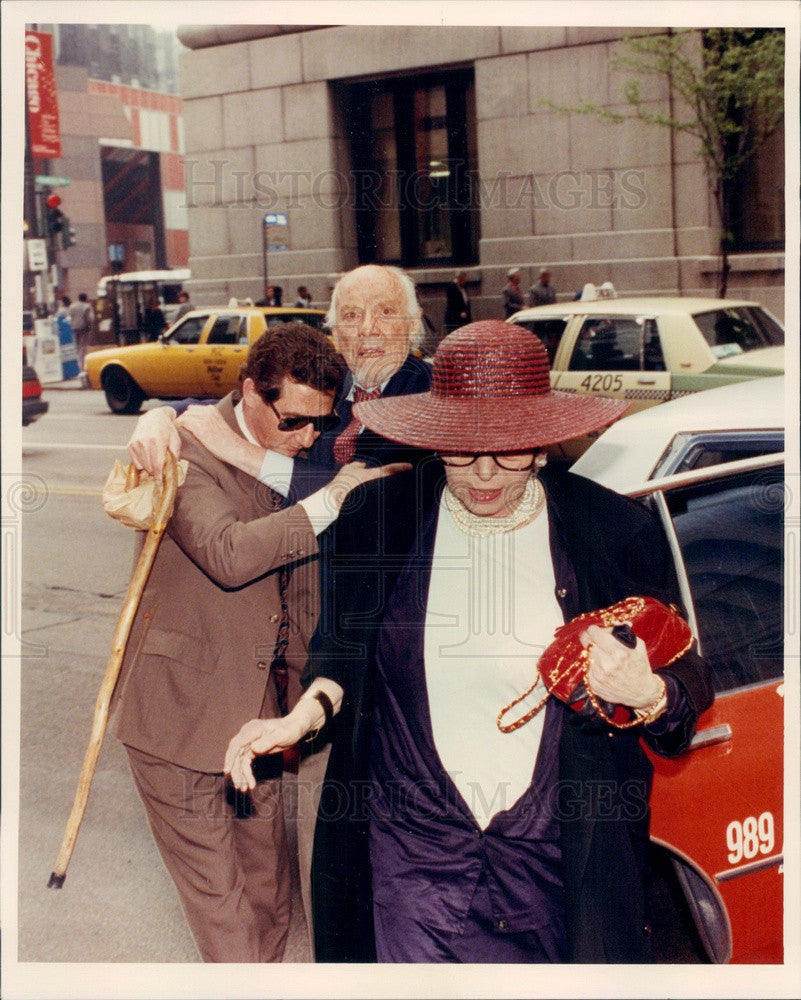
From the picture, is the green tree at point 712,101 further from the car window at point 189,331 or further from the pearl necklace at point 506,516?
the pearl necklace at point 506,516

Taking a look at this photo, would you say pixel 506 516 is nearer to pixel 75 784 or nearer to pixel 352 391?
pixel 352 391

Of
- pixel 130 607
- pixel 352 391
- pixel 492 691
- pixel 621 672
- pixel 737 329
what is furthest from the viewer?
pixel 737 329

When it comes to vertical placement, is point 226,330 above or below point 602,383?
above

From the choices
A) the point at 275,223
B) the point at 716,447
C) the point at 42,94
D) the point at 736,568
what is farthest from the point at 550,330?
the point at 736,568

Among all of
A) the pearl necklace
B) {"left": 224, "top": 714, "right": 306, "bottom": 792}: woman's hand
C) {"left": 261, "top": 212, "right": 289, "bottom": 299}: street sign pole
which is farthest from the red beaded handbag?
{"left": 261, "top": 212, "right": 289, "bottom": 299}: street sign pole

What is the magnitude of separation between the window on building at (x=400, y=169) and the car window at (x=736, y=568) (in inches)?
75.0

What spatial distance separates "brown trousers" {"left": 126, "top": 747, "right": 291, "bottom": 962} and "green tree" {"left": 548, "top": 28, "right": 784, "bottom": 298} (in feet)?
29.2

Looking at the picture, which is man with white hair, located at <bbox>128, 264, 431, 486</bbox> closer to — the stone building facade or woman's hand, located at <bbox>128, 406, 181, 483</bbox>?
woman's hand, located at <bbox>128, 406, 181, 483</bbox>

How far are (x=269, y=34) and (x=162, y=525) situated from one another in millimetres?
7464

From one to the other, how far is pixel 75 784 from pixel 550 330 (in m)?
4.75

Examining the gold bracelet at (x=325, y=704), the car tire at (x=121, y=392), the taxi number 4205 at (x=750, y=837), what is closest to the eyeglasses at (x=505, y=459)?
the gold bracelet at (x=325, y=704)

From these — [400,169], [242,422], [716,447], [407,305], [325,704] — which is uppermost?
[400,169]

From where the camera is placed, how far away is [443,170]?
578cm

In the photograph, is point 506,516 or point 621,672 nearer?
point 621,672
